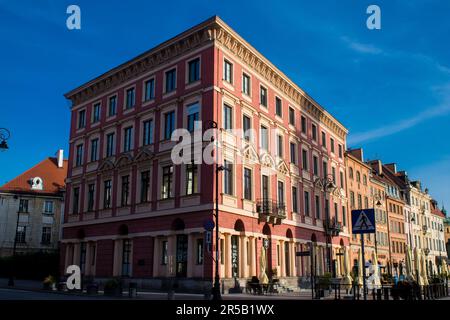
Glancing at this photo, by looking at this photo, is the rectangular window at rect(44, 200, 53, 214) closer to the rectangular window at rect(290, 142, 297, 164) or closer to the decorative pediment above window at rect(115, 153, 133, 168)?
the decorative pediment above window at rect(115, 153, 133, 168)

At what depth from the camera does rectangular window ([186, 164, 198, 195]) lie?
3040 centimetres

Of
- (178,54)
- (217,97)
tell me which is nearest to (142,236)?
(217,97)

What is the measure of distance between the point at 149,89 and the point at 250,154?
9.92 metres

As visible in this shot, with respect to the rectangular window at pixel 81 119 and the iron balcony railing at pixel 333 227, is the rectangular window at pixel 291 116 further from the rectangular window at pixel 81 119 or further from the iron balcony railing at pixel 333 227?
the rectangular window at pixel 81 119

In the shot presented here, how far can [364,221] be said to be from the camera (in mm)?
13766

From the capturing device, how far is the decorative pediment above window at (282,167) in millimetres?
37719

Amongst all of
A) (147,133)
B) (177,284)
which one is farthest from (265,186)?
(177,284)

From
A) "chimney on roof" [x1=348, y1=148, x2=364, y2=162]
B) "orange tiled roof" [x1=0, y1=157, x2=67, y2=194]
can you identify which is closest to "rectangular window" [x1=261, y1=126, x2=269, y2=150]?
"chimney on roof" [x1=348, y1=148, x2=364, y2=162]

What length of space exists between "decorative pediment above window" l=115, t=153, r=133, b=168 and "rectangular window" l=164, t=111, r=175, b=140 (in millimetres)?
4323

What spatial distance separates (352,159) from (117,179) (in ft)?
106

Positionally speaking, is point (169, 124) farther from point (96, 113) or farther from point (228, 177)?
point (96, 113)

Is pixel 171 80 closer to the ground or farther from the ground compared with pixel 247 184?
farther from the ground

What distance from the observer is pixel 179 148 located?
3167 cm
